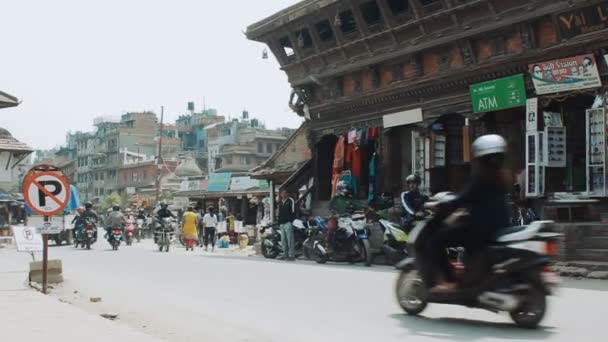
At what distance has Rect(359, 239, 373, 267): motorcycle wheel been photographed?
625 inches

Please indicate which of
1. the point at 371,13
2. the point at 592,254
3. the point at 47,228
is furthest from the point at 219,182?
the point at 47,228

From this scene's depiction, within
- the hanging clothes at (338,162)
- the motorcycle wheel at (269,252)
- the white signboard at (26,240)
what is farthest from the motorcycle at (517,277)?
the hanging clothes at (338,162)

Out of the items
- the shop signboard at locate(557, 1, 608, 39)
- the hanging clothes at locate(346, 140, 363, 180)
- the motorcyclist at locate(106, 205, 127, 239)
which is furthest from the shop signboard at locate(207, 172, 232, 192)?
the shop signboard at locate(557, 1, 608, 39)

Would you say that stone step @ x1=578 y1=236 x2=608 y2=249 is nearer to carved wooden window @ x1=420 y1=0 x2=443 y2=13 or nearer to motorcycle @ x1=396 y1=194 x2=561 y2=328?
motorcycle @ x1=396 y1=194 x2=561 y2=328

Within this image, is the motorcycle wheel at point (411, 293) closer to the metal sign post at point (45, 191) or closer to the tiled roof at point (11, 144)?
the metal sign post at point (45, 191)

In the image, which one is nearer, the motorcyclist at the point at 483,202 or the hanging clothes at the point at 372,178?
the motorcyclist at the point at 483,202

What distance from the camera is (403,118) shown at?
20.5 m

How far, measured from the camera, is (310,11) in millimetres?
22516

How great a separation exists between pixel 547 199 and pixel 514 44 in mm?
3745

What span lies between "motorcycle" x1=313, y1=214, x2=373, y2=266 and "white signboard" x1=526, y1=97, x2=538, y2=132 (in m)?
4.34

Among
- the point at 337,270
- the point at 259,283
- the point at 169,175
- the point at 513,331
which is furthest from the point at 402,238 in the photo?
the point at 169,175

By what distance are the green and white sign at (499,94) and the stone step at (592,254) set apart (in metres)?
4.54

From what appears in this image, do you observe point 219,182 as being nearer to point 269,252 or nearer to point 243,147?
point 269,252

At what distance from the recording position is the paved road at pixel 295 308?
23.1ft
